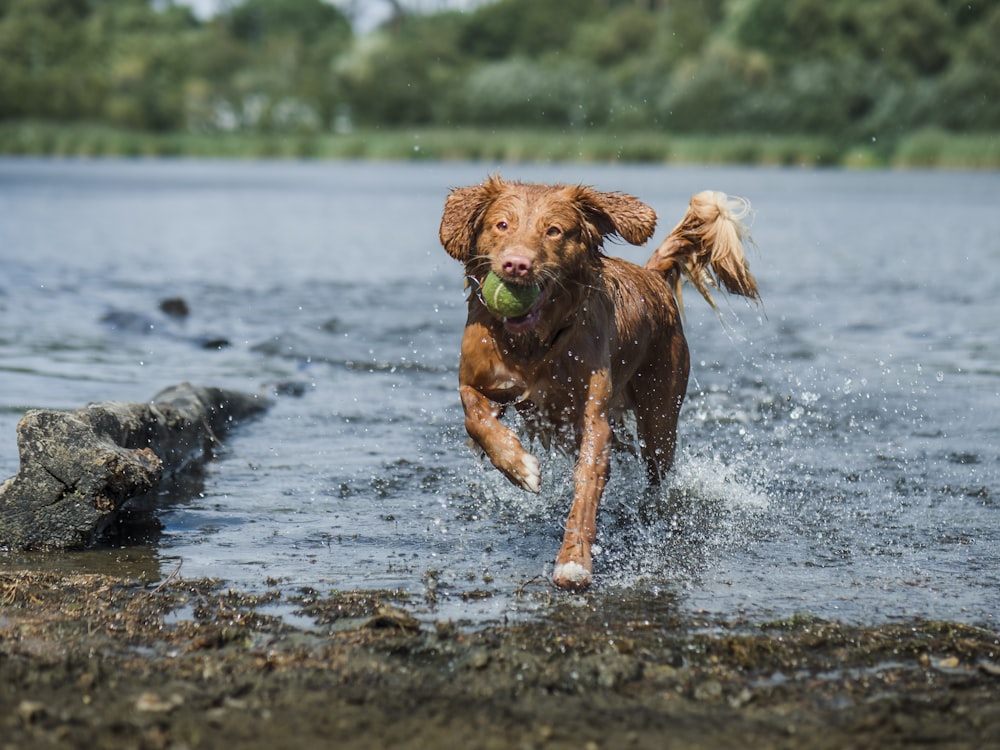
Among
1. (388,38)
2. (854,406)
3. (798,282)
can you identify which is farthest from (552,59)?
(854,406)

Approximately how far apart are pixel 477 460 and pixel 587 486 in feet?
7.32

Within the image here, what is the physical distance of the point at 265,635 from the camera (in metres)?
4.54

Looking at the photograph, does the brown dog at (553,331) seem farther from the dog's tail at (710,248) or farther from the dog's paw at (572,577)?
the dog's tail at (710,248)

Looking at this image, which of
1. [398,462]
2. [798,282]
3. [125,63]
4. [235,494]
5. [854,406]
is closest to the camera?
[235,494]

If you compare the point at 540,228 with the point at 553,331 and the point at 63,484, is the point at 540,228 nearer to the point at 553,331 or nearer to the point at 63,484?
the point at 553,331

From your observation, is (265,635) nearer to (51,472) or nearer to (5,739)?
(5,739)

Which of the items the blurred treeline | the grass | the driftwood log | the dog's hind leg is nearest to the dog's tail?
the dog's hind leg

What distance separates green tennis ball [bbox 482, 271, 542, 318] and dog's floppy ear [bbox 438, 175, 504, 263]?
37cm

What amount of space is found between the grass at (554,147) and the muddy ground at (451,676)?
146ft

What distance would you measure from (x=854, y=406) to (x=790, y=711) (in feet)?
19.9

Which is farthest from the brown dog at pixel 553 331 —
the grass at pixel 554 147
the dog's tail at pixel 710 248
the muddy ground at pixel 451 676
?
the grass at pixel 554 147

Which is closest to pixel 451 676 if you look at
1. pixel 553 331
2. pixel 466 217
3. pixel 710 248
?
pixel 553 331

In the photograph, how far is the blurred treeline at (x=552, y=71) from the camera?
6569 centimetres

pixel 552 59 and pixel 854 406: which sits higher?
pixel 552 59
